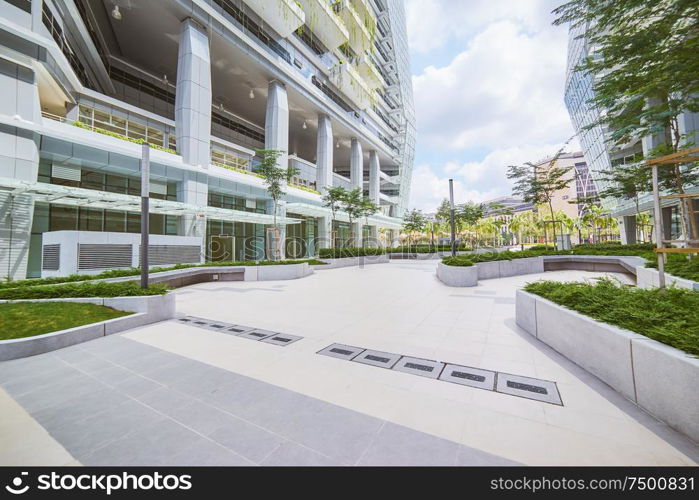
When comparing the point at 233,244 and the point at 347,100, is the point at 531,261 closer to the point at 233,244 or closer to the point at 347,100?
the point at 233,244

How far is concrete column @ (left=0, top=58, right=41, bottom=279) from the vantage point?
13.0m

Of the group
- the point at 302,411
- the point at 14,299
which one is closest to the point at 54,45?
the point at 14,299

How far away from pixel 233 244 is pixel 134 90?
57.3ft

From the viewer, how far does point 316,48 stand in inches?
1325

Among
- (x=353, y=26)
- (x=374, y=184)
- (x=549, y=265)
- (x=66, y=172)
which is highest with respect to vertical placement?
(x=353, y=26)

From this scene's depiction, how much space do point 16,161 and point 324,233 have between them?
85.2 ft

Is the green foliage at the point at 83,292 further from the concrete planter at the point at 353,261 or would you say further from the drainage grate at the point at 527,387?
the concrete planter at the point at 353,261

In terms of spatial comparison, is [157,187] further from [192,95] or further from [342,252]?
[342,252]

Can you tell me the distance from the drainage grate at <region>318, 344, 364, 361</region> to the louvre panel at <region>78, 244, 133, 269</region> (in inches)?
603

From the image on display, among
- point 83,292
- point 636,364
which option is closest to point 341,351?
point 636,364

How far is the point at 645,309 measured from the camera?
13.1 feet

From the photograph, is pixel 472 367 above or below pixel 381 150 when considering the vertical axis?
below

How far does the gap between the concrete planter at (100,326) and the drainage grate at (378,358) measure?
5.77 meters

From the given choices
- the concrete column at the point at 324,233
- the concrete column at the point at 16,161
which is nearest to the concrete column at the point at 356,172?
the concrete column at the point at 324,233
